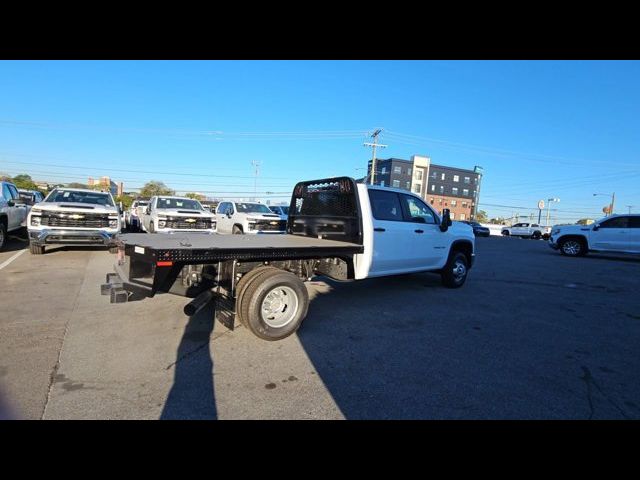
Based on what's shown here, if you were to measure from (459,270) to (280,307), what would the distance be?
4879mm

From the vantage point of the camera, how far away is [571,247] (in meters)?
16.1

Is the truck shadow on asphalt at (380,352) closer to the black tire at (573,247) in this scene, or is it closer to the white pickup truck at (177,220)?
the white pickup truck at (177,220)

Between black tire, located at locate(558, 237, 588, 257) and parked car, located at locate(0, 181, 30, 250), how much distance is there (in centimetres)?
2163

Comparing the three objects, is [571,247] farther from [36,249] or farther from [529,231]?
[529,231]

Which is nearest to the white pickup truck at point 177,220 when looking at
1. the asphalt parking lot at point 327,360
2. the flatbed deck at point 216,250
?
the asphalt parking lot at point 327,360

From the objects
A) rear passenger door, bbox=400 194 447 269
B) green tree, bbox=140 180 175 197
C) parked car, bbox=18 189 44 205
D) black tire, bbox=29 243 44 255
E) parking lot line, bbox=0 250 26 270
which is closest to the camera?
rear passenger door, bbox=400 194 447 269

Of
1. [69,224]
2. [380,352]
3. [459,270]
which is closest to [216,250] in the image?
[380,352]

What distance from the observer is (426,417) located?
2.60 meters

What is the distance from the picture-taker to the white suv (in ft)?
41.3

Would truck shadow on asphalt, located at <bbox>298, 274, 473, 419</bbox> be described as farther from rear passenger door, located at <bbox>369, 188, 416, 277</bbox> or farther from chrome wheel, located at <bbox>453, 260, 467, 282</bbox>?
chrome wheel, located at <bbox>453, 260, 467, 282</bbox>

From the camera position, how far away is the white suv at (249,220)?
1259 cm

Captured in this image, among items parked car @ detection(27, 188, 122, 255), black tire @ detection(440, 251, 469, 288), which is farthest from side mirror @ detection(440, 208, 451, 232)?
parked car @ detection(27, 188, 122, 255)

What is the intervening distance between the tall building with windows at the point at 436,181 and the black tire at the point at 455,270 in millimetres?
62927
